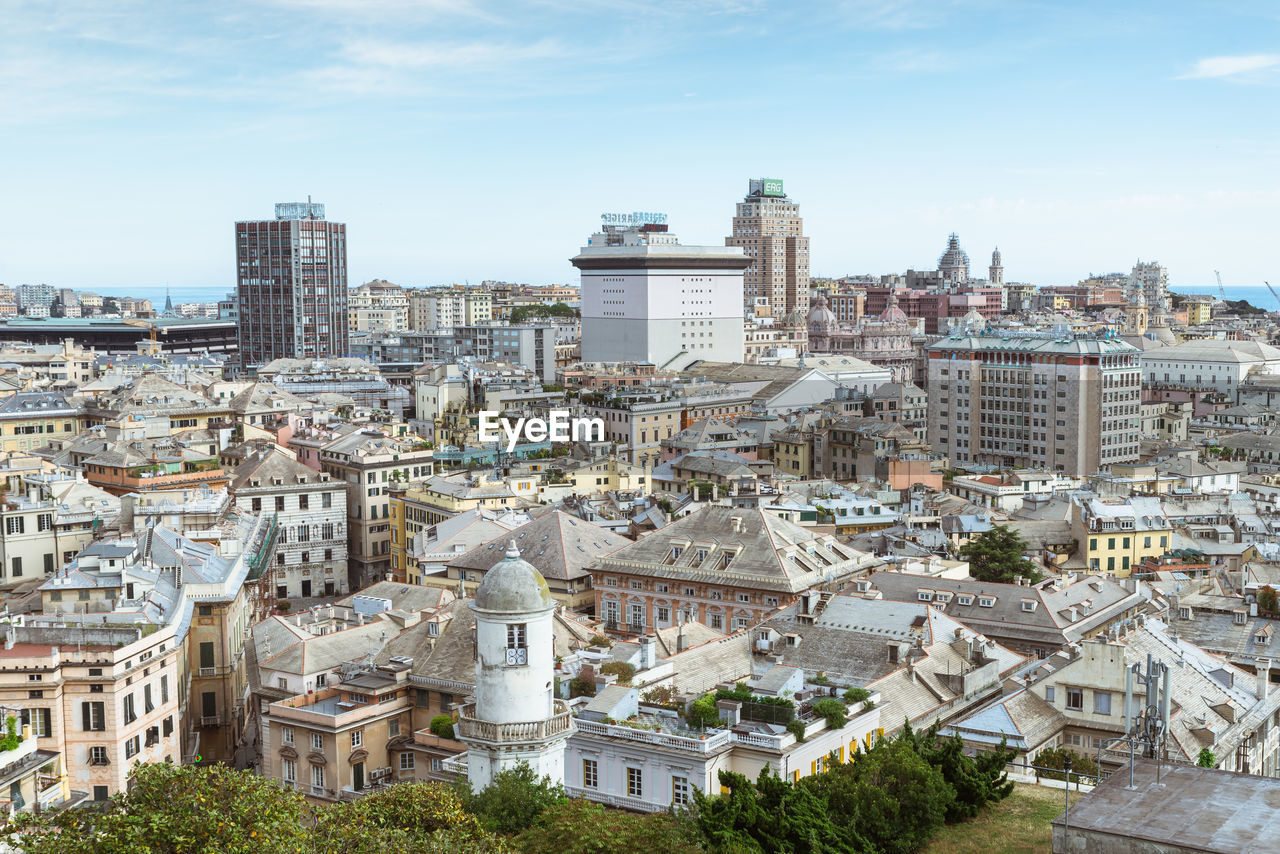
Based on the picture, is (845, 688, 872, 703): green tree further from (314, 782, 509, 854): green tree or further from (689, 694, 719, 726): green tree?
(314, 782, 509, 854): green tree

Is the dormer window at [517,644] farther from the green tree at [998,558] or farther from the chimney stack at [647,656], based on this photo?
the green tree at [998,558]

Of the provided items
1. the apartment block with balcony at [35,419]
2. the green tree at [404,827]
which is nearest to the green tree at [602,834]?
the green tree at [404,827]

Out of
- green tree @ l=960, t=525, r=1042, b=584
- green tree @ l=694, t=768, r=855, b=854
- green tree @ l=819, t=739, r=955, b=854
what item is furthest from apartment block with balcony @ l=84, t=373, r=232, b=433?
green tree @ l=694, t=768, r=855, b=854

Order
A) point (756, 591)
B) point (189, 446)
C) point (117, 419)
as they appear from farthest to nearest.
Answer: point (117, 419) → point (189, 446) → point (756, 591)

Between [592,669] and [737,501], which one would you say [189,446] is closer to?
[737,501]

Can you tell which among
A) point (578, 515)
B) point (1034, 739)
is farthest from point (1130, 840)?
point (578, 515)

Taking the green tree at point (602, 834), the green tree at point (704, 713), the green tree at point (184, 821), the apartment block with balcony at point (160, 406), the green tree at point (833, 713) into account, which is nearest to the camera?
the green tree at point (184, 821)
